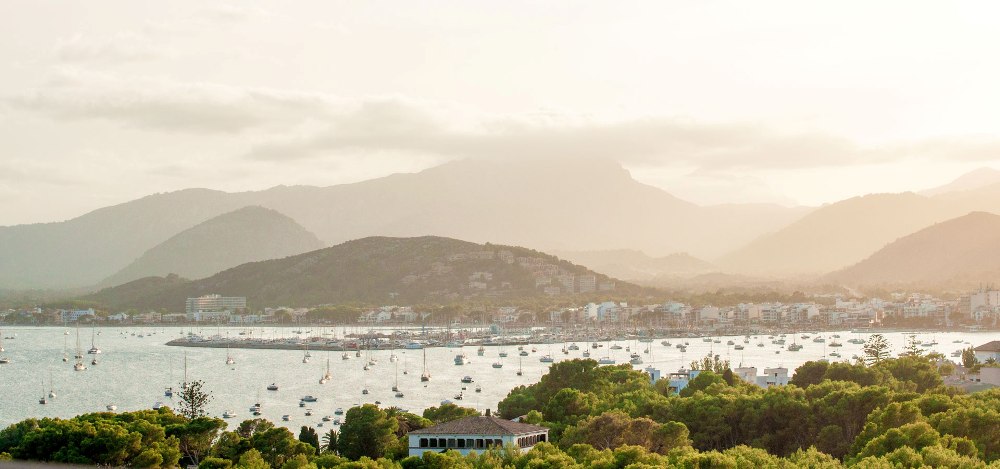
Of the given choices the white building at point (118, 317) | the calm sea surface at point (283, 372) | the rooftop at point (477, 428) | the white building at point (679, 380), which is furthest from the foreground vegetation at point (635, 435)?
the white building at point (118, 317)

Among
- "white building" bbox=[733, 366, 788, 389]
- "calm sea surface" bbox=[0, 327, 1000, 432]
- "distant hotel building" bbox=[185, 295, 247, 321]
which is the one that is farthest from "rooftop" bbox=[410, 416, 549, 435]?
"distant hotel building" bbox=[185, 295, 247, 321]

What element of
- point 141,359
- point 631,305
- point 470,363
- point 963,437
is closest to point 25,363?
point 141,359

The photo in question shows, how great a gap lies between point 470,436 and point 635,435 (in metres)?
4.23

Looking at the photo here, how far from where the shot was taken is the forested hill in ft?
530

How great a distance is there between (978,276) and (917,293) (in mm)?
26073

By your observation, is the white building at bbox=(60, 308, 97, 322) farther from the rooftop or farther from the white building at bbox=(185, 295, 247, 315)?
the rooftop

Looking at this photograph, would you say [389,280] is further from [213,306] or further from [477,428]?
[477,428]

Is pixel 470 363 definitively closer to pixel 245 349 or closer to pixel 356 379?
pixel 356 379

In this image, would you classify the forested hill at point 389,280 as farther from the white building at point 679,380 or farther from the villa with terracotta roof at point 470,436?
the villa with terracotta roof at point 470,436

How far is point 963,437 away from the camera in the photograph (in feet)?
87.9

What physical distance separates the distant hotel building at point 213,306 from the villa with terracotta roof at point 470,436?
397 ft

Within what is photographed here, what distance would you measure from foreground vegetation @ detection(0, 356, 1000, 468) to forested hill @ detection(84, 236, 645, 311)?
12226 centimetres

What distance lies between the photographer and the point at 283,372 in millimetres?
74500

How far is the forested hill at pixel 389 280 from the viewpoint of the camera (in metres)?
162
